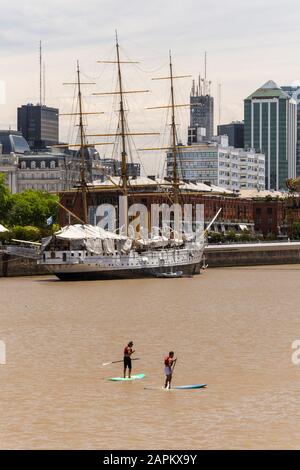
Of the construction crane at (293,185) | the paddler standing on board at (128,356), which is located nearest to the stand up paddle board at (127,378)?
the paddler standing on board at (128,356)

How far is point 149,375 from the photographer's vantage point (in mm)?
38062

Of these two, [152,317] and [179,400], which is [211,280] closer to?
[152,317]

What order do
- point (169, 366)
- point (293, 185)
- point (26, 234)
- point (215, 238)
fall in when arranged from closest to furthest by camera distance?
1. point (169, 366)
2. point (26, 234)
3. point (215, 238)
4. point (293, 185)

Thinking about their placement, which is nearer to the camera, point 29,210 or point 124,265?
point 124,265

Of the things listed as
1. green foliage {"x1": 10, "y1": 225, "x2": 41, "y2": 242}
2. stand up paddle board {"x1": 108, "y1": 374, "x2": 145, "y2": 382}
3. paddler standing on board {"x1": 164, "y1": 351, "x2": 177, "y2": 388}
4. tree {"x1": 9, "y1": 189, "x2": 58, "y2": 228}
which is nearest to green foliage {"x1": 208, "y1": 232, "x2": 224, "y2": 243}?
tree {"x1": 9, "y1": 189, "x2": 58, "y2": 228}

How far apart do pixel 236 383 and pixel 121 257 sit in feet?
225

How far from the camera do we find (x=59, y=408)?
32625 millimetres

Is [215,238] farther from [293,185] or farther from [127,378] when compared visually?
[127,378]

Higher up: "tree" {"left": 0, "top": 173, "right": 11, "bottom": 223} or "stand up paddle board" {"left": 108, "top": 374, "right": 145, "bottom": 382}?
"stand up paddle board" {"left": 108, "top": 374, "right": 145, "bottom": 382}

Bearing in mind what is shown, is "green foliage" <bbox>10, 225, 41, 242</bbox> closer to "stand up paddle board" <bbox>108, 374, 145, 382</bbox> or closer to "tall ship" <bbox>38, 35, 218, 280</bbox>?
"tall ship" <bbox>38, 35, 218, 280</bbox>

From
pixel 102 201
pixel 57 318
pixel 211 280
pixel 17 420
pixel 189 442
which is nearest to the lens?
pixel 189 442

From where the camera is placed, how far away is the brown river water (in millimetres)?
29656

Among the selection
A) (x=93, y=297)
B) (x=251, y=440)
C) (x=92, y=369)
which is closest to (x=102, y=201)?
(x=93, y=297)

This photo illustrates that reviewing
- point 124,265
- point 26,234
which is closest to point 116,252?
point 124,265
